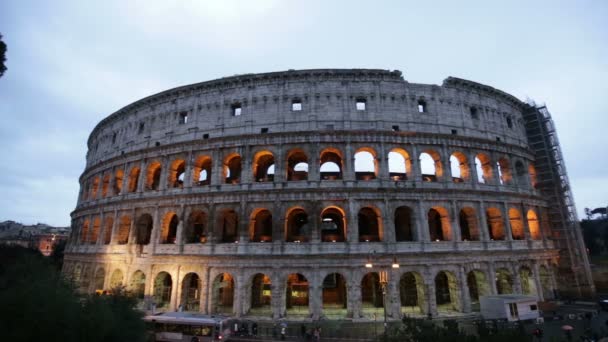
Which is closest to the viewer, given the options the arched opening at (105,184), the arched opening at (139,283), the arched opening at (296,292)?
the arched opening at (296,292)

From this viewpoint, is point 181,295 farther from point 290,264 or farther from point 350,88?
point 350,88

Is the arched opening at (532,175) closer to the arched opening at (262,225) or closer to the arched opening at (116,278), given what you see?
the arched opening at (262,225)

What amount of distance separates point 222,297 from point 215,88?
18.6m

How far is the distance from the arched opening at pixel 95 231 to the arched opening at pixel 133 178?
476 cm

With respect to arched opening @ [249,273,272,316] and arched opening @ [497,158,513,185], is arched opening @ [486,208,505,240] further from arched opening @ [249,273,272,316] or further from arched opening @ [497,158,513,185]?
arched opening @ [249,273,272,316]

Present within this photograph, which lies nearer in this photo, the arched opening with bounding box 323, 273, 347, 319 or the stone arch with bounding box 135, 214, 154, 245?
the arched opening with bounding box 323, 273, 347, 319

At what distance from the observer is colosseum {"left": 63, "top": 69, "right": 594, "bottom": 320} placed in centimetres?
2333

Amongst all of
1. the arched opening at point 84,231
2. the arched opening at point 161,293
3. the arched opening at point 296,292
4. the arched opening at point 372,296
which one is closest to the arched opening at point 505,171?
the arched opening at point 372,296

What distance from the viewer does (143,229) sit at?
95.2 feet

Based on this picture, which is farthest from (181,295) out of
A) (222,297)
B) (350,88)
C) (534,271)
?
(534,271)

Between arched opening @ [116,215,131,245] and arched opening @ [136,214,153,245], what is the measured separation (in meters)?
1.40

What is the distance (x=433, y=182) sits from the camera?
2530cm

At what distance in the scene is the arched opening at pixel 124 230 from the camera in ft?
94.8

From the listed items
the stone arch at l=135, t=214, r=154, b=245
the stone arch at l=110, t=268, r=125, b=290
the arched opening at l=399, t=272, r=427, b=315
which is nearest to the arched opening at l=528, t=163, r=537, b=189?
the arched opening at l=399, t=272, r=427, b=315
